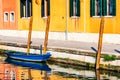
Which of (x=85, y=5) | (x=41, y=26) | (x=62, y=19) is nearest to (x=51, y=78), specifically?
(x=85, y=5)

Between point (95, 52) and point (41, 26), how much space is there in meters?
18.2

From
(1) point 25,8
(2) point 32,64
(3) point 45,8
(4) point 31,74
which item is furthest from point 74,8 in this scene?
(4) point 31,74

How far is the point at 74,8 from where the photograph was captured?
39500 mm

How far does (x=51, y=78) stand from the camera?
24578 millimetres

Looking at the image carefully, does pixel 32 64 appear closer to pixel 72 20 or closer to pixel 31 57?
pixel 31 57

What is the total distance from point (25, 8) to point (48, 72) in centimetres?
2170

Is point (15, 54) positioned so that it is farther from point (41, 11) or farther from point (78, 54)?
point (41, 11)

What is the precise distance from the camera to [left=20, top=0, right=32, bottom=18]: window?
4722cm

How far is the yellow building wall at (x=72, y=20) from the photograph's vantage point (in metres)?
34.9

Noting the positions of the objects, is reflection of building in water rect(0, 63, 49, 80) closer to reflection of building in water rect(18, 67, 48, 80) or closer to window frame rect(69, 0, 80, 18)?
reflection of building in water rect(18, 67, 48, 80)

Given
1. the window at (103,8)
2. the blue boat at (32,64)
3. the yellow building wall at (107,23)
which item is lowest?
the blue boat at (32,64)

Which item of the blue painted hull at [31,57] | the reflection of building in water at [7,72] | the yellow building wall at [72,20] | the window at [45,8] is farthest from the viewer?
the window at [45,8]

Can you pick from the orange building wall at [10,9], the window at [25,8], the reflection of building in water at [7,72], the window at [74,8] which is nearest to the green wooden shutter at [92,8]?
the window at [74,8]

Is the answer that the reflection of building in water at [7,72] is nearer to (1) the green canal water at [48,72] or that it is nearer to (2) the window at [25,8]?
(1) the green canal water at [48,72]
